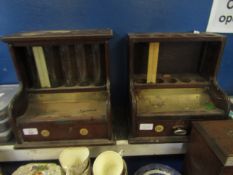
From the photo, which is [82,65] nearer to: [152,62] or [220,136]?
[152,62]

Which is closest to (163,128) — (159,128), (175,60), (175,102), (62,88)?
(159,128)

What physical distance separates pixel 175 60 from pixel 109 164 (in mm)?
591

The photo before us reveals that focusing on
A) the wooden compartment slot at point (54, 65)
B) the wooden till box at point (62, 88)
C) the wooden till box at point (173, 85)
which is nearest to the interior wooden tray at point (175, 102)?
the wooden till box at point (173, 85)

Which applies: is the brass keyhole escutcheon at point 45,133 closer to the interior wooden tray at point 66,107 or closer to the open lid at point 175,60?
the interior wooden tray at point 66,107

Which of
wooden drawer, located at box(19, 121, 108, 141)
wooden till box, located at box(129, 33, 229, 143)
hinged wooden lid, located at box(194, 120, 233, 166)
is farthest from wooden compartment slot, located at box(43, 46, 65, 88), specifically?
hinged wooden lid, located at box(194, 120, 233, 166)

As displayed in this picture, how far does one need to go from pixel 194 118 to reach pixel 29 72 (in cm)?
75

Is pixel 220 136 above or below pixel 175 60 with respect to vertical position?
below

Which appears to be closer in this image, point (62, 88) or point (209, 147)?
point (209, 147)

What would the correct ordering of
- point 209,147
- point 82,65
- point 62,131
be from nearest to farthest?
point 209,147
point 62,131
point 82,65

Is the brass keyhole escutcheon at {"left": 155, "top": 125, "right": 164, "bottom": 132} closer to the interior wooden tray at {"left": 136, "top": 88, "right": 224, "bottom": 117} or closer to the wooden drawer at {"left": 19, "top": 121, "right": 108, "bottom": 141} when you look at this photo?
the interior wooden tray at {"left": 136, "top": 88, "right": 224, "bottom": 117}

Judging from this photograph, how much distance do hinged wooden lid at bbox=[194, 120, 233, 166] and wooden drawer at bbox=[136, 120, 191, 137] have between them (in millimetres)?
70

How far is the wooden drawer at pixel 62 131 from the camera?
2.56 ft

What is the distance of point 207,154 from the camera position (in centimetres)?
69

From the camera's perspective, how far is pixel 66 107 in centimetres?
86
